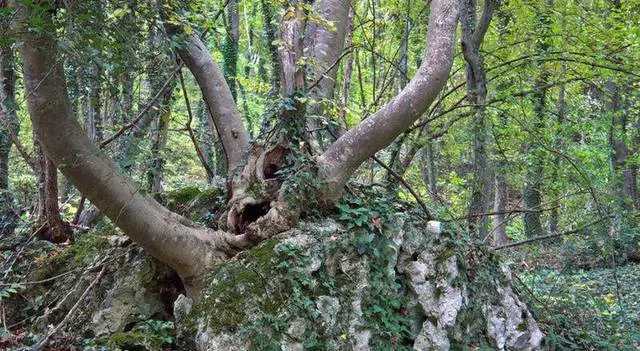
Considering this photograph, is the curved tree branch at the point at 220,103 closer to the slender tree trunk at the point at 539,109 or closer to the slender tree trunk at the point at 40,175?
the slender tree trunk at the point at 40,175

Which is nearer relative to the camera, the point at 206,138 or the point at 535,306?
the point at 535,306

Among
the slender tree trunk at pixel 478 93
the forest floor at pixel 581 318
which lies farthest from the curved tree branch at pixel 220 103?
the forest floor at pixel 581 318

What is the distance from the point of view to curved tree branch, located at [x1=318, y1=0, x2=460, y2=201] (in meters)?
4.51

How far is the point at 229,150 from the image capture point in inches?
220

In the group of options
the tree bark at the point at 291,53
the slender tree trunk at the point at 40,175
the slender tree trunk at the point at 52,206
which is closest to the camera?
the tree bark at the point at 291,53

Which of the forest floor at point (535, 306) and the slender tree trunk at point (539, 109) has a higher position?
the slender tree trunk at point (539, 109)

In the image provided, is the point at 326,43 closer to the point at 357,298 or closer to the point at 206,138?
the point at 357,298

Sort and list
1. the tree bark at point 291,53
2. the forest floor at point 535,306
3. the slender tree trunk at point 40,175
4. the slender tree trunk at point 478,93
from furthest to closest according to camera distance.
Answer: the slender tree trunk at point 478,93 < the slender tree trunk at point 40,175 < the forest floor at point 535,306 < the tree bark at point 291,53

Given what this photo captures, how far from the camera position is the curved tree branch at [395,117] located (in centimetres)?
451

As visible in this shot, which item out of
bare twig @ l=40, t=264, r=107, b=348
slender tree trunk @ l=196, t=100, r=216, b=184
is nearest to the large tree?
bare twig @ l=40, t=264, r=107, b=348

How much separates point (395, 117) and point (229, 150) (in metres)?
2.05

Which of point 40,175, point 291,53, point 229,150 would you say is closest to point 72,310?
point 40,175

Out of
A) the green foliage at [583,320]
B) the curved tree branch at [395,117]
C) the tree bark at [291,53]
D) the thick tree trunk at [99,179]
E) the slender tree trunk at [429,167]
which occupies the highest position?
the slender tree trunk at [429,167]

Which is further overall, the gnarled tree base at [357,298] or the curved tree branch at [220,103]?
the curved tree branch at [220,103]
